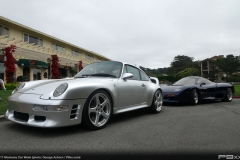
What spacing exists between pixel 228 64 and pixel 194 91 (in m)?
51.2

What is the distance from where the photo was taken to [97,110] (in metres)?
3.21

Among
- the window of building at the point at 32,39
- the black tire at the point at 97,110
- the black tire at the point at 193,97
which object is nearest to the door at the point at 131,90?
the black tire at the point at 97,110

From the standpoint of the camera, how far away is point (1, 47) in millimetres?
16594

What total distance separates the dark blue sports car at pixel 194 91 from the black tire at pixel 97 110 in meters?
3.79

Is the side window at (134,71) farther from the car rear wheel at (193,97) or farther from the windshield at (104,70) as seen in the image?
the car rear wheel at (193,97)

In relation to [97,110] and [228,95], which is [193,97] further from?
[97,110]

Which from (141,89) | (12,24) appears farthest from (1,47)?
(141,89)

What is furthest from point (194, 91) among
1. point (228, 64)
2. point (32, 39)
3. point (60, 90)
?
point (228, 64)

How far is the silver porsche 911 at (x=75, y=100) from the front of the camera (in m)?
2.70

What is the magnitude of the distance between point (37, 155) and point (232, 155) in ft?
7.25

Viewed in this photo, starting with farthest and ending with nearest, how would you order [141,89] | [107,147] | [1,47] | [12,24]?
[12,24], [1,47], [141,89], [107,147]

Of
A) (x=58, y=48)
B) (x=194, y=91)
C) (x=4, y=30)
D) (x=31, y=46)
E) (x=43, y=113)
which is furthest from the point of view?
(x=58, y=48)

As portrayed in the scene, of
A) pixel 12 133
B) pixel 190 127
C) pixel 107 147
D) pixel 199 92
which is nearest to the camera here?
→ pixel 107 147

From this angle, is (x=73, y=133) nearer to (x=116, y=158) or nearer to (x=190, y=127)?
(x=116, y=158)
